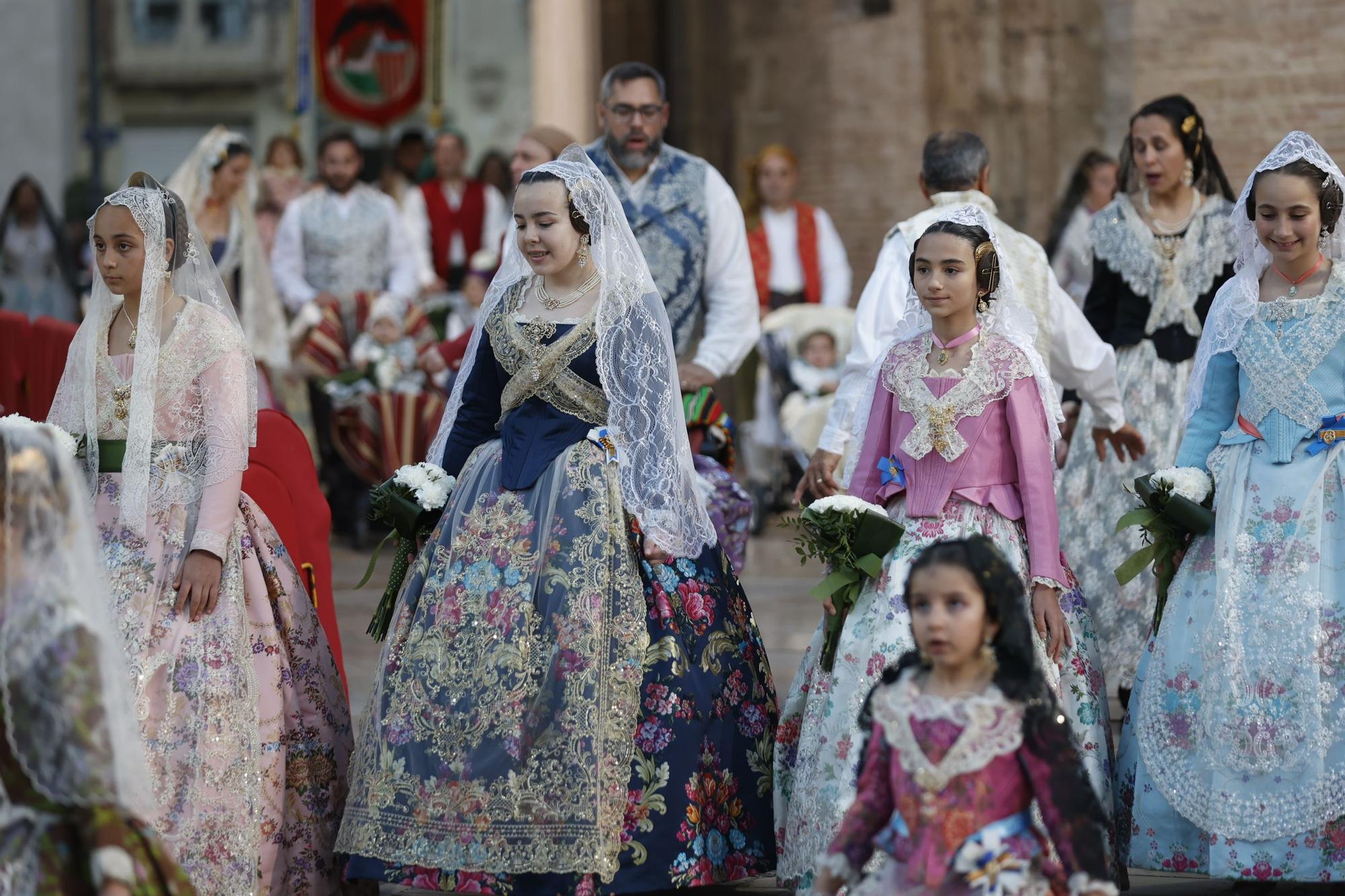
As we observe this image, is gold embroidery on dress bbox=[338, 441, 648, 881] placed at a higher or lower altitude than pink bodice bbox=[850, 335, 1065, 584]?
lower

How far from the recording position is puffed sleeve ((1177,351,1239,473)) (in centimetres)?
575

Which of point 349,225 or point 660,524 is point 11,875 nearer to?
point 660,524

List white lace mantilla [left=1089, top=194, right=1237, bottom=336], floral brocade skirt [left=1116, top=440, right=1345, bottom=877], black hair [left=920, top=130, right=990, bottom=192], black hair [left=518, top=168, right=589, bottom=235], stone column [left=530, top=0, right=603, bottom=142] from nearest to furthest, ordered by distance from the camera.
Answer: floral brocade skirt [left=1116, top=440, right=1345, bottom=877], black hair [left=518, top=168, right=589, bottom=235], black hair [left=920, top=130, right=990, bottom=192], white lace mantilla [left=1089, top=194, right=1237, bottom=336], stone column [left=530, top=0, right=603, bottom=142]

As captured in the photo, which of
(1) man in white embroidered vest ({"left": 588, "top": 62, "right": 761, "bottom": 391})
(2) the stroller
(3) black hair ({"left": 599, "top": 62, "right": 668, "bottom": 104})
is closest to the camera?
(1) man in white embroidered vest ({"left": 588, "top": 62, "right": 761, "bottom": 391})

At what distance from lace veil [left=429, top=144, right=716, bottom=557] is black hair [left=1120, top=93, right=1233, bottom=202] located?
8.29 ft

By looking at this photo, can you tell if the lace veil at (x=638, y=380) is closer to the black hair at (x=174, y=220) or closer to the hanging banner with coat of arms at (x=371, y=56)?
the black hair at (x=174, y=220)

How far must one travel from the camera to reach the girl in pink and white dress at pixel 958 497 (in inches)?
213

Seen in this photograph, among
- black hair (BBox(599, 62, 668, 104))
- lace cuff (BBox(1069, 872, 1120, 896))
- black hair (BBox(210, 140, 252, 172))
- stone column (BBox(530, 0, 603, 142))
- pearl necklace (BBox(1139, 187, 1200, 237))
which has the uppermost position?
stone column (BBox(530, 0, 603, 142))

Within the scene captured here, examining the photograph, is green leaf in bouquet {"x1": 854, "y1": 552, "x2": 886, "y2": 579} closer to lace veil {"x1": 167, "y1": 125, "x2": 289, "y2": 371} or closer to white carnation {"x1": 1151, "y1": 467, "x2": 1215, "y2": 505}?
white carnation {"x1": 1151, "y1": 467, "x2": 1215, "y2": 505}

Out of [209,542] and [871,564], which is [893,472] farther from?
[209,542]

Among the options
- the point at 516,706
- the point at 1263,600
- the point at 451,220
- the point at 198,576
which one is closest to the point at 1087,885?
the point at 1263,600

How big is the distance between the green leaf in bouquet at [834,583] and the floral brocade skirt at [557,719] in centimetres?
41

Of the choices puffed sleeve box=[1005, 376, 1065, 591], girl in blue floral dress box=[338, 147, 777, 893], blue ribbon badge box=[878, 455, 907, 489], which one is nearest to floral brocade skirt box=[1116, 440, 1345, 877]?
puffed sleeve box=[1005, 376, 1065, 591]

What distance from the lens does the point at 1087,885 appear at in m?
4.12
